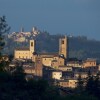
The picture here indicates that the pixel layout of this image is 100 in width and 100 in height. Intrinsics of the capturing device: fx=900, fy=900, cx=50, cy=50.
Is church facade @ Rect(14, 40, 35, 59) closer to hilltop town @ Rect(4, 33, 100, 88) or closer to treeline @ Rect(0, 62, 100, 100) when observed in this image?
hilltop town @ Rect(4, 33, 100, 88)

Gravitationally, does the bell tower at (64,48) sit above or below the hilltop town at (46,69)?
above

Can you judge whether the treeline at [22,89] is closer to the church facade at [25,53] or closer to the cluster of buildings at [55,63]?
the cluster of buildings at [55,63]

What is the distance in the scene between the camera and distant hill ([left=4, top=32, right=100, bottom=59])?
503ft

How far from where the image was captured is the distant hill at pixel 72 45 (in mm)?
153200

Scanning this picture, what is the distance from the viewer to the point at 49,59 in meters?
115

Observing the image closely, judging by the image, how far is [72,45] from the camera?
162875mm

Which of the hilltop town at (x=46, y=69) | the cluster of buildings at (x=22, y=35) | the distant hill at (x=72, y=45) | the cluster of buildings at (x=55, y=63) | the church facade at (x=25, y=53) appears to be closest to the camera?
the hilltop town at (x=46, y=69)

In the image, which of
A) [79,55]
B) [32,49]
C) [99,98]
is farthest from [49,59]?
[99,98]

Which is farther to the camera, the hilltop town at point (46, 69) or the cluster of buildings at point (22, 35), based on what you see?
the cluster of buildings at point (22, 35)

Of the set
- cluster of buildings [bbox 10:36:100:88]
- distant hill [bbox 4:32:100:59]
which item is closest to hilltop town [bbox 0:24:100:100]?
cluster of buildings [bbox 10:36:100:88]

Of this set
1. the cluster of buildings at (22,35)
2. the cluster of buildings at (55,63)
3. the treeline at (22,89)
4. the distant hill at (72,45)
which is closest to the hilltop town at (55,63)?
the cluster of buildings at (55,63)

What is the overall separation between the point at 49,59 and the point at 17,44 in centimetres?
4622

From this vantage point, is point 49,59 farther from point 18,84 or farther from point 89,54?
point 18,84

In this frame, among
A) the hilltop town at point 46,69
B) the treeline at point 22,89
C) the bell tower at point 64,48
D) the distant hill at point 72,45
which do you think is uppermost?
the distant hill at point 72,45
